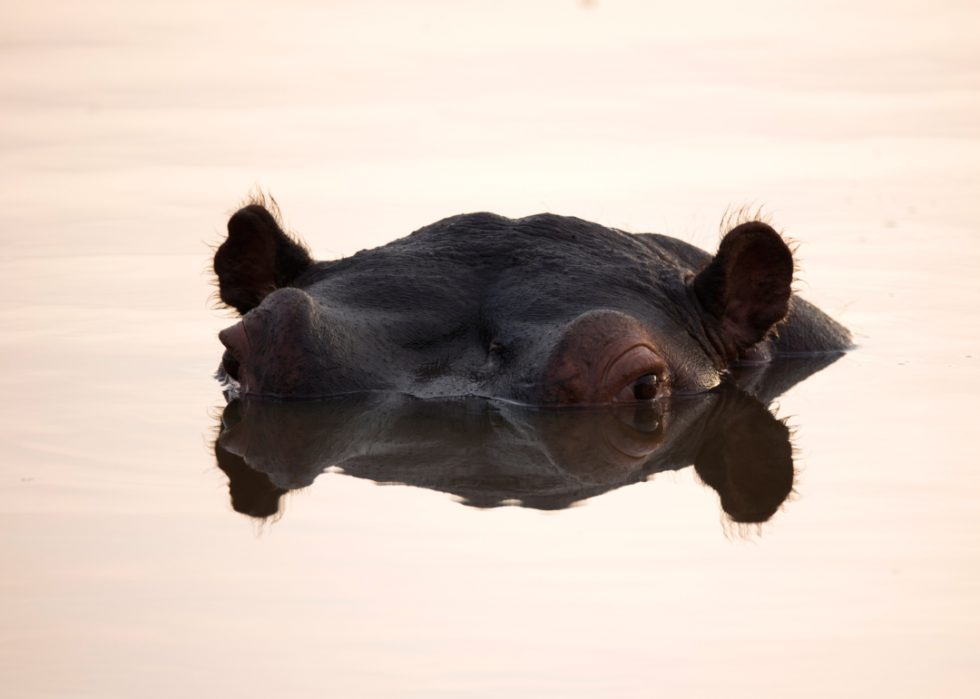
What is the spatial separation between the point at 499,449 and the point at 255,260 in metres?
2.26

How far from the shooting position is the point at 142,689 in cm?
323

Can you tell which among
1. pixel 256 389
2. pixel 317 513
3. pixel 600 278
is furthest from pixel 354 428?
pixel 600 278

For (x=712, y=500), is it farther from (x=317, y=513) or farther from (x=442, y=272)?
(x=442, y=272)

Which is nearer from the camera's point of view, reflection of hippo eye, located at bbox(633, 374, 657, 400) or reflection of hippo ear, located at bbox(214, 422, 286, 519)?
A: reflection of hippo ear, located at bbox(214, 422, 286, 519)

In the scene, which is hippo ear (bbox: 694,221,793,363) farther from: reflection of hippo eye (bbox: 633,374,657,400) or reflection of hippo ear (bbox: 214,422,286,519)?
reflection of hippo ear (bbox: 214,422,286,519)

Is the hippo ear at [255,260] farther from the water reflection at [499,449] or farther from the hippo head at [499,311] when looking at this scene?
the water reflection at [499,449]

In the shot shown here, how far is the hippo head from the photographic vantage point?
19.0 feet

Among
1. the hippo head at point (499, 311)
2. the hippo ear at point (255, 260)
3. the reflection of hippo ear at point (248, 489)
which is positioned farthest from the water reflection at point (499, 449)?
the hippo ear at point (255, 260)

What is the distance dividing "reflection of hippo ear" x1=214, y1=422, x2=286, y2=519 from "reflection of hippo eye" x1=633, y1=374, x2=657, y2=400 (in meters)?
1.79

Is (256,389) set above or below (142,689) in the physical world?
below

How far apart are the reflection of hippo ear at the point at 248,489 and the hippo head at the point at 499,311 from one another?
52 cm

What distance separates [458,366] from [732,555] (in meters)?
2.22

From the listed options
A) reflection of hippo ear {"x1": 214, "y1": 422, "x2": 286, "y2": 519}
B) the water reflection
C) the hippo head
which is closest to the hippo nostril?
the hippo head

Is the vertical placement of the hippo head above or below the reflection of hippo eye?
above
